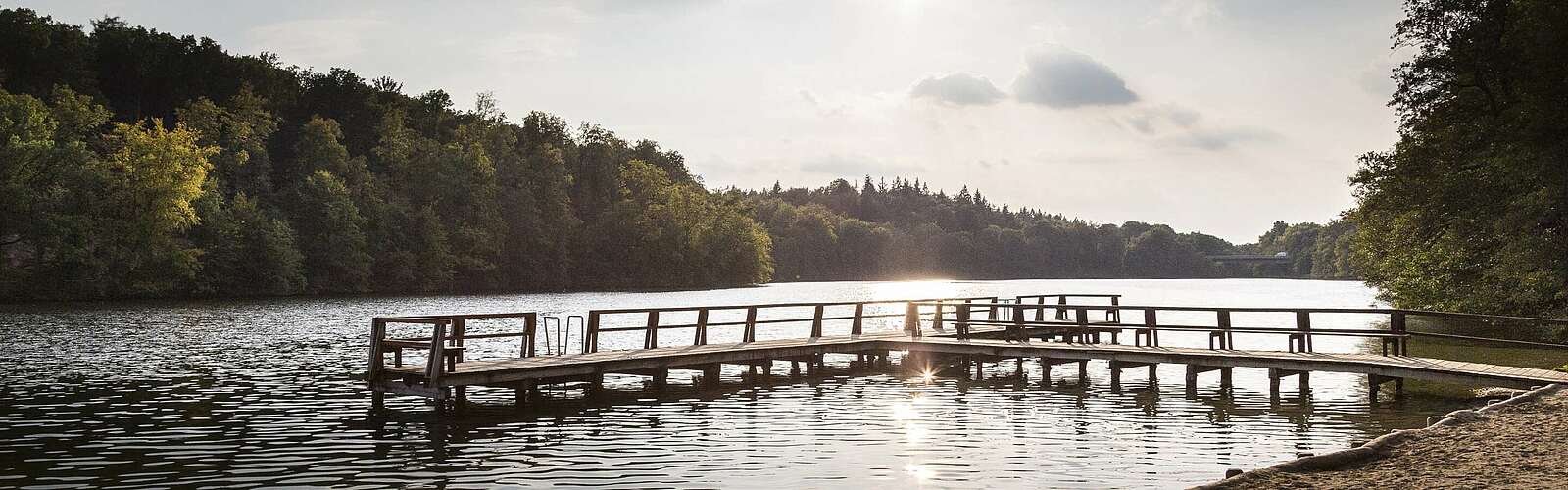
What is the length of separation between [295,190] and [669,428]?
6742 cm

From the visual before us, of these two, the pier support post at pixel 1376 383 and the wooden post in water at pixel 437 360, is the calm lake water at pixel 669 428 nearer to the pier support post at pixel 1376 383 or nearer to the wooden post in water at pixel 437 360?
the pier support post at pixel 1376 383

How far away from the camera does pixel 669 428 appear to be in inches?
699

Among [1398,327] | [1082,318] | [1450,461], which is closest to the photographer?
[1450,461]

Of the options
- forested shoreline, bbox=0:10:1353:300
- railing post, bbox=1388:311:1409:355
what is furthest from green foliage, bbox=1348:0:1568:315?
forested shoreline, bbox=0:10:1353:300

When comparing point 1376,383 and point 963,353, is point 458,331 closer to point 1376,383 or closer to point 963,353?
point 963,353

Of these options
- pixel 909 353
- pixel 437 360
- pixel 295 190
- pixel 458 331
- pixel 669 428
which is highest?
pixel 295 190

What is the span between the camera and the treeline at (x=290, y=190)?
59.4 meters

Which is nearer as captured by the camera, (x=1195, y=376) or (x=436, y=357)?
(x=436, y=357)

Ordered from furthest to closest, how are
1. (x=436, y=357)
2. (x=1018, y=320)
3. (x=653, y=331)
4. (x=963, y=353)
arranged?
1. (x=1018, y=320)
2. (x=963, y=353)
3. (x=653, y=331)
4. (x=436, y=357)

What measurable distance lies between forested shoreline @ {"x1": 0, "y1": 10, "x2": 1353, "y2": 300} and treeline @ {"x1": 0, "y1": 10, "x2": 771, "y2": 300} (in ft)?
0.43

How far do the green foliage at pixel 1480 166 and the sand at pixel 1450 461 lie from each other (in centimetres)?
1911

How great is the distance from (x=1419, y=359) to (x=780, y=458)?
12.9 metres

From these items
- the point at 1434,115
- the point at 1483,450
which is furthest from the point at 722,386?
the point at 1434,115

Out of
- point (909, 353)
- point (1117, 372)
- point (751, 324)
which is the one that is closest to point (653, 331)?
point (751, 324)
